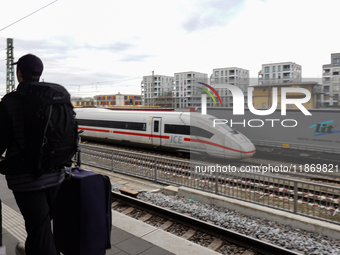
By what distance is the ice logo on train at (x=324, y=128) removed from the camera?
15086 millimetres

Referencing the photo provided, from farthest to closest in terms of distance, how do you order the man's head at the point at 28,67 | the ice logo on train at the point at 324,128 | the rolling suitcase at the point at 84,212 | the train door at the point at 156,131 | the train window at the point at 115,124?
the train window at the point at 115,124
the train door at the point at 156,131
the ice logo on train at the point at 324,128
the rolling suitcase at the point at 84,212
the man's head at the point at 28,67

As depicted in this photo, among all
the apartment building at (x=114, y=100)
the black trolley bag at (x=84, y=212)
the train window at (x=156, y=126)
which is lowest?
the black trolley bag at (x=84, y=212)

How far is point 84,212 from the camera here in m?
2.74

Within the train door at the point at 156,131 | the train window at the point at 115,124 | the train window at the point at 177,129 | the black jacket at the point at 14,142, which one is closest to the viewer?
the black jacket at the point at 14,142

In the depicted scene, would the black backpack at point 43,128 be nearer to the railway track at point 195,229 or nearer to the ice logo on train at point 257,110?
the railway track at point 195,229

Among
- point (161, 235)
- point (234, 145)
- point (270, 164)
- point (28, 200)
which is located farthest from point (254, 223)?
point (270, 164)

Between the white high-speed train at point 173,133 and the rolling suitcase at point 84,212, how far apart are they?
411 inches

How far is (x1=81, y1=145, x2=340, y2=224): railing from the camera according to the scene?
5.88 metres

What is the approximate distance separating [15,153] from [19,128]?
185 mm

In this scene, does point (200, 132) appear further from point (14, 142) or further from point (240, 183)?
point (14, 142)

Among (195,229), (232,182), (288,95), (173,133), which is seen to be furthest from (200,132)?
(195,229)

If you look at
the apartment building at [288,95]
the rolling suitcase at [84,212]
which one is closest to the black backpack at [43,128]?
the rolling suitcase at [84,212]

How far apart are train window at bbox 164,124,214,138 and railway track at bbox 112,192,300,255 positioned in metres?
7.38

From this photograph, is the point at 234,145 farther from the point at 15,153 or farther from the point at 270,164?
the point at 15,153
